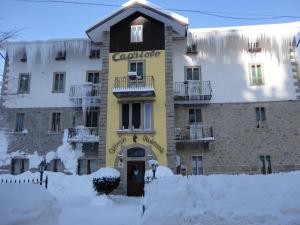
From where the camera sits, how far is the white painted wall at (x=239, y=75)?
20531 millimetres

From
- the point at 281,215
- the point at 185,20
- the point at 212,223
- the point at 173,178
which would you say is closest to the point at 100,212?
the point at 173,178

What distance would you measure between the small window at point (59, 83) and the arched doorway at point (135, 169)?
7.37m

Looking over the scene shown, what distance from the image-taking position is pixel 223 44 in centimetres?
2144

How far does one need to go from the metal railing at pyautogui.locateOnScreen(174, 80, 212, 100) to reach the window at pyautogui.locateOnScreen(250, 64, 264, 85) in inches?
118

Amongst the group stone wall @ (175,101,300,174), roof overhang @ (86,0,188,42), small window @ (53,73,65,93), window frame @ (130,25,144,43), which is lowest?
stone wall @ (175,101,300,174)

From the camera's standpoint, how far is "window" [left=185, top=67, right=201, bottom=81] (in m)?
21.3

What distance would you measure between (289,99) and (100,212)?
14.2 m

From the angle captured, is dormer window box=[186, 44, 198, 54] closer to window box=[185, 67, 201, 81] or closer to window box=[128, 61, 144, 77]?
window box=[185, 67, 201, 81]

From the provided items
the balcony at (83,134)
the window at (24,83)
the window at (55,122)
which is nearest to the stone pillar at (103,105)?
the balcony at (83,134)

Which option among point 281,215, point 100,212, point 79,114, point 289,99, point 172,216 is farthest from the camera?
point 79,114

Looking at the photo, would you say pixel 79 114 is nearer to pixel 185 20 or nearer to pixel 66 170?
pixel 66 170

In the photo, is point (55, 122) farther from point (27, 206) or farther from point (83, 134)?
point (27, 206)

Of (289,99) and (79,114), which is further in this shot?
(79,114)

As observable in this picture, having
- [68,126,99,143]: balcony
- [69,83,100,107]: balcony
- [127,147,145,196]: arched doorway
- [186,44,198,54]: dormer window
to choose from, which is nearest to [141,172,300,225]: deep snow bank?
[127,147,145,196]: arched doorway
